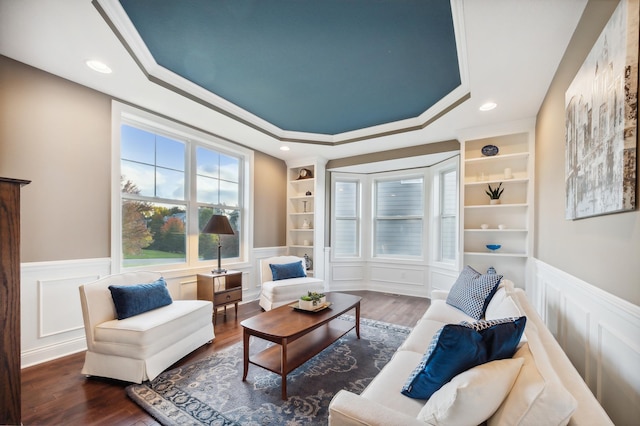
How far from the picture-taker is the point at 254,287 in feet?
15.0

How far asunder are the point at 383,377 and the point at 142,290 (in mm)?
2209

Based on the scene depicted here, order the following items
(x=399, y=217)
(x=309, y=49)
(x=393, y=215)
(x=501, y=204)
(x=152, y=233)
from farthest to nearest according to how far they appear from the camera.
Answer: (x=393, y=215)
(x=399, y=217)
(x=501, y=204)
(x=152, y=233)
(x=309, y=49)

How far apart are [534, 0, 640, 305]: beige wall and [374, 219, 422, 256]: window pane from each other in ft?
6.95

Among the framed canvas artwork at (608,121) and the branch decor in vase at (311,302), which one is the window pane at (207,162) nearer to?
the branch decor in vase at (311,302)

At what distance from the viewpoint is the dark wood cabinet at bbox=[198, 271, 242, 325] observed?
3.41 meters

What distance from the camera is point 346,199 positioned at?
554cm

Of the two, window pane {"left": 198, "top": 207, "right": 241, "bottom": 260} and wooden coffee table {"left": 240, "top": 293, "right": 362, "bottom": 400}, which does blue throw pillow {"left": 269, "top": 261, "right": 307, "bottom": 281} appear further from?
wooden coffee table {"left": 240, "top": 293, "right": 362, "bottom": 400}

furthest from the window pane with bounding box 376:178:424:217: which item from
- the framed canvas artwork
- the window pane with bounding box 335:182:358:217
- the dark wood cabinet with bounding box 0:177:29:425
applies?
the dark wood cabinet with bounding box 0:177:29:425

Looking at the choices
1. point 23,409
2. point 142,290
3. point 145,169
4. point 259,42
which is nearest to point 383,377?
point 142,290

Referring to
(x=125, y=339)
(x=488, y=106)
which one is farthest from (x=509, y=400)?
(x=488, y=106)

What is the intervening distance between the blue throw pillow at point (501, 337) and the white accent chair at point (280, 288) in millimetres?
2824

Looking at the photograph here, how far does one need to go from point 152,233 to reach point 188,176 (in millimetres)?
908

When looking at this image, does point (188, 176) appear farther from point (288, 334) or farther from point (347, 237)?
point (347, 237)

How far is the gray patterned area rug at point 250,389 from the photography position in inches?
69.8
